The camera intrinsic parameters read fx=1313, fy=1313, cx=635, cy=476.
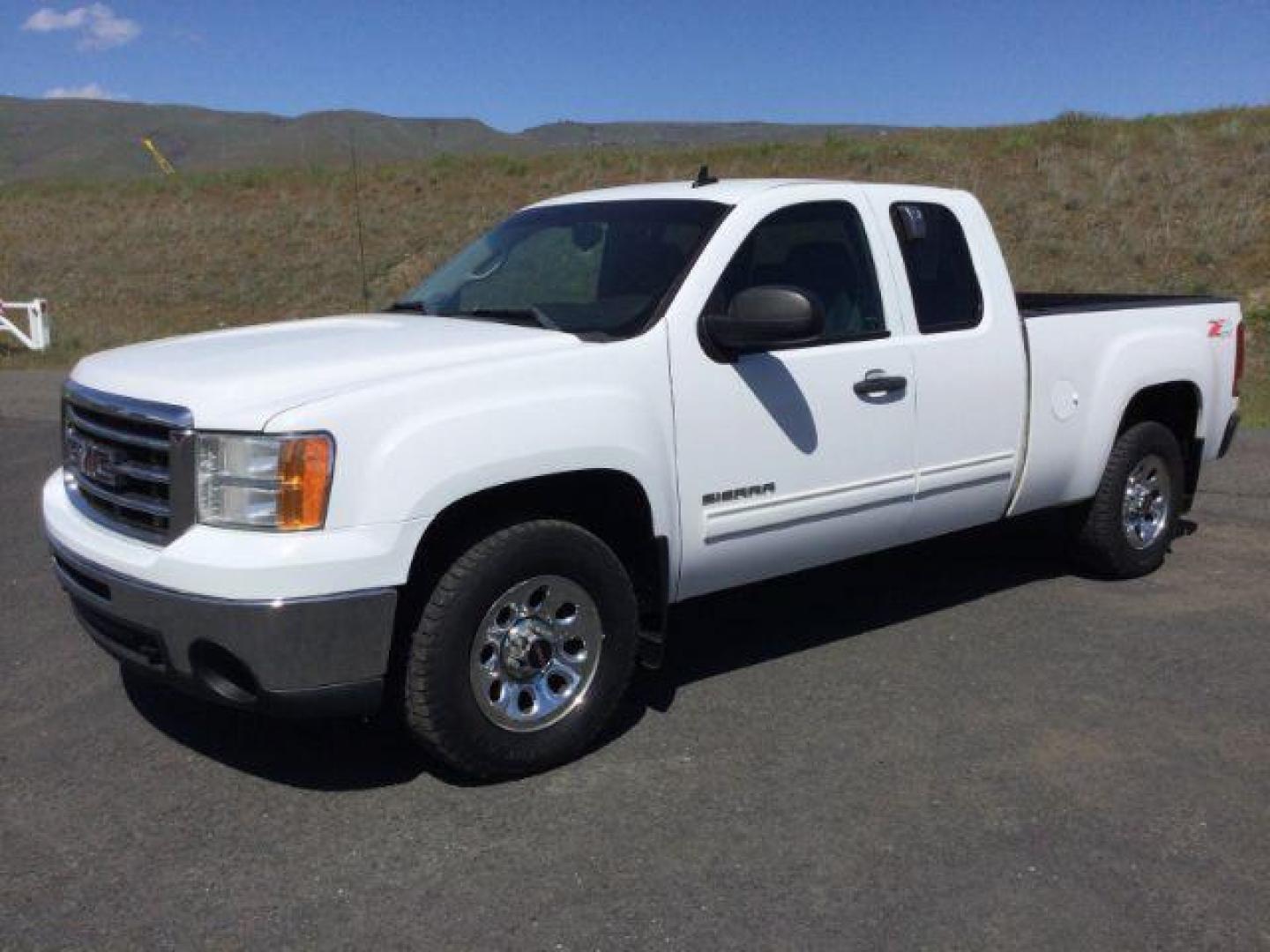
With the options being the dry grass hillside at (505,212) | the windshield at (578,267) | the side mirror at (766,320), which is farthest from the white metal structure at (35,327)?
the side mirror at (766,320)

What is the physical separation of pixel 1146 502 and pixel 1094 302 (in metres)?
1.09

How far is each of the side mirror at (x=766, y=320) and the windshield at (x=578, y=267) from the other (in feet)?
0.86

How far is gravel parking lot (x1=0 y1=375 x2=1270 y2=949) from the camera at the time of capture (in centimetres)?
338

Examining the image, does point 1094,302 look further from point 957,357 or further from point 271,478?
point 271,478

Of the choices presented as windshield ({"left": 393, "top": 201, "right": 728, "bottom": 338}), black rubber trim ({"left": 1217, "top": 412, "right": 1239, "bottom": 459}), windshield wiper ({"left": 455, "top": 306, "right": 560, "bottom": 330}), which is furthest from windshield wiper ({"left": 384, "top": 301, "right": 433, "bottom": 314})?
black rubber trim ({"left": 1217, "top": 412, "right": 1239, "bottom": 459})

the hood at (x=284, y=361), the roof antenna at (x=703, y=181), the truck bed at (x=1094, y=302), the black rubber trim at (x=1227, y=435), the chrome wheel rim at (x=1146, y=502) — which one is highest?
the roof antenna at (x=703, y=181)

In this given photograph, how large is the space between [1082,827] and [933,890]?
0.63 meters

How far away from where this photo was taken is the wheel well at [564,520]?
3.99 meters

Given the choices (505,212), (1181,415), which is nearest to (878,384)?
(1181,415)

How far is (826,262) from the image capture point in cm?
515

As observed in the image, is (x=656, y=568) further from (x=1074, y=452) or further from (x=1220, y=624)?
(x=1220, y=624)

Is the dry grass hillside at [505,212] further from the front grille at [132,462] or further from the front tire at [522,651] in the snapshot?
the front grille at [132,462]

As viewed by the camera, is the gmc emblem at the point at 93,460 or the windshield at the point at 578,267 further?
the windshield at the point at 578,267

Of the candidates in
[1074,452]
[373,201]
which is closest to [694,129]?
[373,201]
